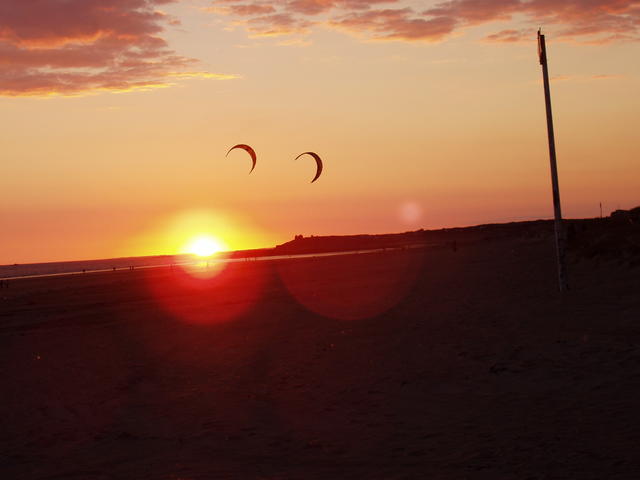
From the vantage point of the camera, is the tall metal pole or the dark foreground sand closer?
the dark foreground sand

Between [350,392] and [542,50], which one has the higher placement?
[542,50]

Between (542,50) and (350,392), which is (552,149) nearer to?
(542,50)

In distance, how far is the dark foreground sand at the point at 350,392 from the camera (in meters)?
8.40

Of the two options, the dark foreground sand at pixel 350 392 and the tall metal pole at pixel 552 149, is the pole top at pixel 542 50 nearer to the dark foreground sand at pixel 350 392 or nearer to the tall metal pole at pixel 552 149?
the tall metal pole at pixel 552 149

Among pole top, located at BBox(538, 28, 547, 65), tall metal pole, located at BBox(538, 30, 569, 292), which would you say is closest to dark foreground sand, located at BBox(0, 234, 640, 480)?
tall metal pole, located at BBox(538, 30, 569, 292)

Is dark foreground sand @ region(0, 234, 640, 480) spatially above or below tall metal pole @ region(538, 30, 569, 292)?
below

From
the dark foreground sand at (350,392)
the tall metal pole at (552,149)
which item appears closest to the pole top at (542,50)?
the tall metal pole at (552,149)

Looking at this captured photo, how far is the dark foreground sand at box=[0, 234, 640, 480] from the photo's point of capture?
331 inches

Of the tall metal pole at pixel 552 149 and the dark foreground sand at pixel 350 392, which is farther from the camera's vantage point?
the tall metal pole at pixel 552 149

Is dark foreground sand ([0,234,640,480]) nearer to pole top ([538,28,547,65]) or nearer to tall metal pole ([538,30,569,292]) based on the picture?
tall metal pole ([538,30,569,292])

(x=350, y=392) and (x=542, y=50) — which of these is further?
(x=542, y=50)

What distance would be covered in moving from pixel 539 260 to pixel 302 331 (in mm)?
15078

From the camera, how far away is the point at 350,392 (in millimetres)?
11539

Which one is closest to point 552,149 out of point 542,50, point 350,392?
point 542,50
